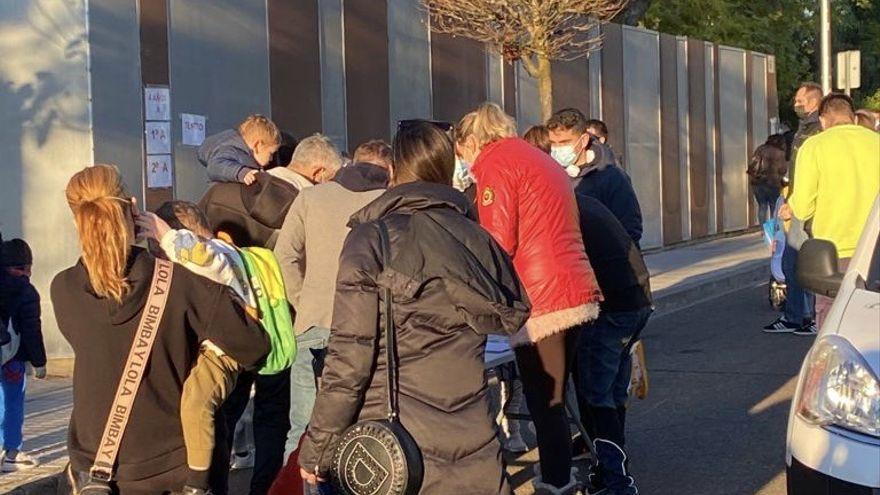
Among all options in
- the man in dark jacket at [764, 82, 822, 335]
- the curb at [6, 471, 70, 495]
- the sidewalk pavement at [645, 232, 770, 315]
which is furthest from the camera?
the sidewalk pavement at [645, 232, 770, 315]

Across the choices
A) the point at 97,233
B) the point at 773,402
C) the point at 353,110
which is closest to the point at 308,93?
the point at 353,110

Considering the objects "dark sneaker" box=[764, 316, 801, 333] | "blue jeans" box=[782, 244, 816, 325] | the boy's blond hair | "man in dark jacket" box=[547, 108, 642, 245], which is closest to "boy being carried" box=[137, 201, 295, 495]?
the boy's blond hair

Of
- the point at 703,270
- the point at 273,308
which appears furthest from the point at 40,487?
the point at 703,270

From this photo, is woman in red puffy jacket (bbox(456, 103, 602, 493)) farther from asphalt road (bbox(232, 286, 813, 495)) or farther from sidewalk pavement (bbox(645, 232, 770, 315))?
sidewalk pavement (bbox(645, 232, 770, 315))

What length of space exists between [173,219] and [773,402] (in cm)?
508

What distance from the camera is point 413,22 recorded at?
16.9 metres

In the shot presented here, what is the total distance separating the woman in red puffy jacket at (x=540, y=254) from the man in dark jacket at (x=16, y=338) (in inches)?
113

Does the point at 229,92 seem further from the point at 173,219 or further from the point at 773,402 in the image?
the point at 173,219

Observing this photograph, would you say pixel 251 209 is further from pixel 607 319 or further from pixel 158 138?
pixel 158 138

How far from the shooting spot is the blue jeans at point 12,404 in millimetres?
7855

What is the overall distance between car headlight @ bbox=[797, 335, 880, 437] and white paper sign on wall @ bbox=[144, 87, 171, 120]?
8405mm

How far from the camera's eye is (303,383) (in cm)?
689

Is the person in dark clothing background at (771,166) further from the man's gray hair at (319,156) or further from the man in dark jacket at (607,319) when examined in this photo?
the man's gray hair at (319,156)

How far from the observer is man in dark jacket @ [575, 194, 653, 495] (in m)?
6.98
